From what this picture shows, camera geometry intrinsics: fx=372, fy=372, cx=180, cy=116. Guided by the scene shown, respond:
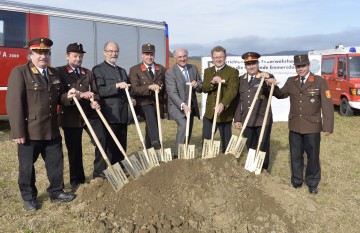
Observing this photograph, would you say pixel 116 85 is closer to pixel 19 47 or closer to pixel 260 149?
pixel 260 149

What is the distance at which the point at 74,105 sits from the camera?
4688 millimetres

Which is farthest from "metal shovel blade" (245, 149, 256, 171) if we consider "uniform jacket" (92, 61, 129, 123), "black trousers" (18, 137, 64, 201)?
"black trousers" (18, 137, 64, 201)

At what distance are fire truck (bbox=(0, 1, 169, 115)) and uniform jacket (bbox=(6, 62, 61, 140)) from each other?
528cm

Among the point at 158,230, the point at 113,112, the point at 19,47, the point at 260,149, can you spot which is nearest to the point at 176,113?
the point at 113,112

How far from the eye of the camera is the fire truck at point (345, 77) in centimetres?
1200

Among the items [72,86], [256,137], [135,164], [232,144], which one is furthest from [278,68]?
[72,86]

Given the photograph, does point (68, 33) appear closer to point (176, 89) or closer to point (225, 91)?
point (176, 89)

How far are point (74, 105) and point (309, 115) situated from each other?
3019 mm

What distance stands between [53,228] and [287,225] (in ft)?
8.12

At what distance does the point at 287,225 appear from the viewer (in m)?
3.96

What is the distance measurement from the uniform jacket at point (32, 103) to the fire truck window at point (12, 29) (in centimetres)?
542

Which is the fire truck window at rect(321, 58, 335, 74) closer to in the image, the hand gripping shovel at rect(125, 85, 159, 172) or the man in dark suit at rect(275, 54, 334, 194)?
the man in dark suit at rect(275, 54, 334, 194)

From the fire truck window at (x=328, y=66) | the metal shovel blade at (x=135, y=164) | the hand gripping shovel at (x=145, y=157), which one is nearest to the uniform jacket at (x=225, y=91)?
the hand gripping shovel at (x=145, y=157)

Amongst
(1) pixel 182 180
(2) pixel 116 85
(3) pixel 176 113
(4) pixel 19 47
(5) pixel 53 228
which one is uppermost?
(4) pixel 19 47
